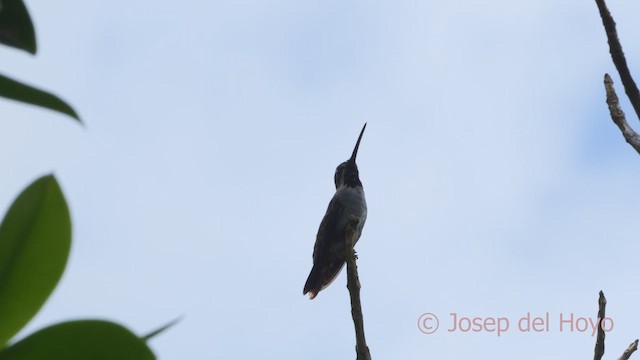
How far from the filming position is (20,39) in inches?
24.7

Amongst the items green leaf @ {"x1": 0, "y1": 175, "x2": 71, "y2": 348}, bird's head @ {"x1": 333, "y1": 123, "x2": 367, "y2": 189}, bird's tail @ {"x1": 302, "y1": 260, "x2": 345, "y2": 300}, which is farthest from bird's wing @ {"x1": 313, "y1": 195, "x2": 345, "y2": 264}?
green leaf @ {"x1": 0, "y1": 175, "x2": 71, "y2": 348}

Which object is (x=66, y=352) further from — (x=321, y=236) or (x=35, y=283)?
(x=321, y=236)

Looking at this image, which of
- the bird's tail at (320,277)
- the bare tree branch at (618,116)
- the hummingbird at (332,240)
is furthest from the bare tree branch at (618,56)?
the bird's tail at (320,277)

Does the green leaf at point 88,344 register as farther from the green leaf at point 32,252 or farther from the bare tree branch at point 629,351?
the bare tree branch at point 629,351

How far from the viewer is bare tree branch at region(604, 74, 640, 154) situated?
2.43 m

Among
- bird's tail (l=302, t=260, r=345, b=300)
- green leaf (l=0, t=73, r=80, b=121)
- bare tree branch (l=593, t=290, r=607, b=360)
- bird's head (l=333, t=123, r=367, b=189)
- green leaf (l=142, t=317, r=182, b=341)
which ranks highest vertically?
green leaf (l=0, t=73, r=80, b=121)

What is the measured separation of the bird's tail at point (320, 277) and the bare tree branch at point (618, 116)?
610 cm

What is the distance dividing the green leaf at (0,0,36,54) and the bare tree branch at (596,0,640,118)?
156cm

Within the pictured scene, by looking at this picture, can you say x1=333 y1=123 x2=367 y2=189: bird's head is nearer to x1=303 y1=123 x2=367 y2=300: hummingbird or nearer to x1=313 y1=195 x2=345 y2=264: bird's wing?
x1=303 y1=123 x2=367 y2=300: hummingbird

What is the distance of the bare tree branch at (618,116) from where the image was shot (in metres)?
2.43

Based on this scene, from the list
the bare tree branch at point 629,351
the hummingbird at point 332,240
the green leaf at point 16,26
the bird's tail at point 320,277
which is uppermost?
the green leaf at point 16,26

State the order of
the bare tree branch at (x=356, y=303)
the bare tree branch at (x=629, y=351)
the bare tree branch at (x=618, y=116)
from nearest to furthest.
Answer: the bare tree branch at (x=618, y=116) → the bare tree branch at (x=629, y=351) → the bare tree branch at (x=356, y=303)

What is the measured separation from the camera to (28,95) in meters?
0.58

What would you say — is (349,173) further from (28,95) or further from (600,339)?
(28,95)
